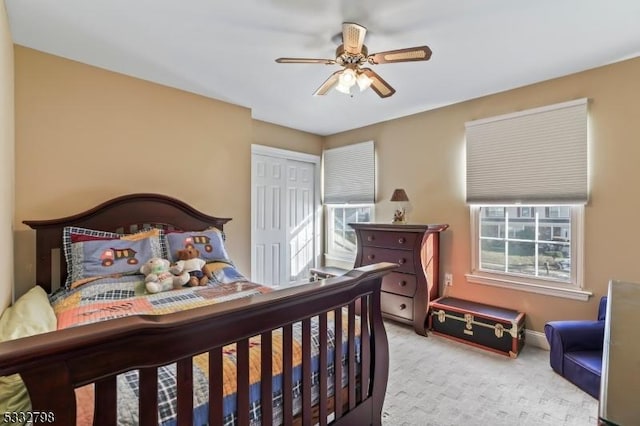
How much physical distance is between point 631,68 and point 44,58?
457 centimetres

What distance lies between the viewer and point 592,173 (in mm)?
2566

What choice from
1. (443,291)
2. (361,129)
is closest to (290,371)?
(443,291)

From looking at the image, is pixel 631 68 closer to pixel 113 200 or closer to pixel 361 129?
pixel 361 129

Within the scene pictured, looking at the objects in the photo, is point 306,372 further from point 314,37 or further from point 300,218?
point 300,218

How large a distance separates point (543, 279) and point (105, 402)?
3.35 metres

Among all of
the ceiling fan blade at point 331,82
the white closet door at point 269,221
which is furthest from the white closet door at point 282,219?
the ceiling fan blade at point 331,82

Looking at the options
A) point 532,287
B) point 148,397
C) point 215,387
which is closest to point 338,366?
point 215,387

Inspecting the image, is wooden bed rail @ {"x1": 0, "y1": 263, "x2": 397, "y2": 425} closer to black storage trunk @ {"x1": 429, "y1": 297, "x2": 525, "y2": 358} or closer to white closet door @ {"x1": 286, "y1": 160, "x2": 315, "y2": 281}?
black storage trunk @ {"x1": 429, "y1": 297, "x2": 525, "y2": 358}

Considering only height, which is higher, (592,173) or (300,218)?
(592,173)

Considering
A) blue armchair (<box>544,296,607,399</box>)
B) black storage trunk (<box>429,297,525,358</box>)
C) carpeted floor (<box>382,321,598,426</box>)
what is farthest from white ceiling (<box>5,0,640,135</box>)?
carpeted floor (<box>382,321,598,426</box>)

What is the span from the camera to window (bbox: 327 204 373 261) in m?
4.48

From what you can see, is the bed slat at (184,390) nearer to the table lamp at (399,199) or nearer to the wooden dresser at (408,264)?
the wooden dresser at (408,264)

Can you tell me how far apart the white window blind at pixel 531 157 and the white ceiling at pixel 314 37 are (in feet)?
1.16

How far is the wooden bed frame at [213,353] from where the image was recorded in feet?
2.17
